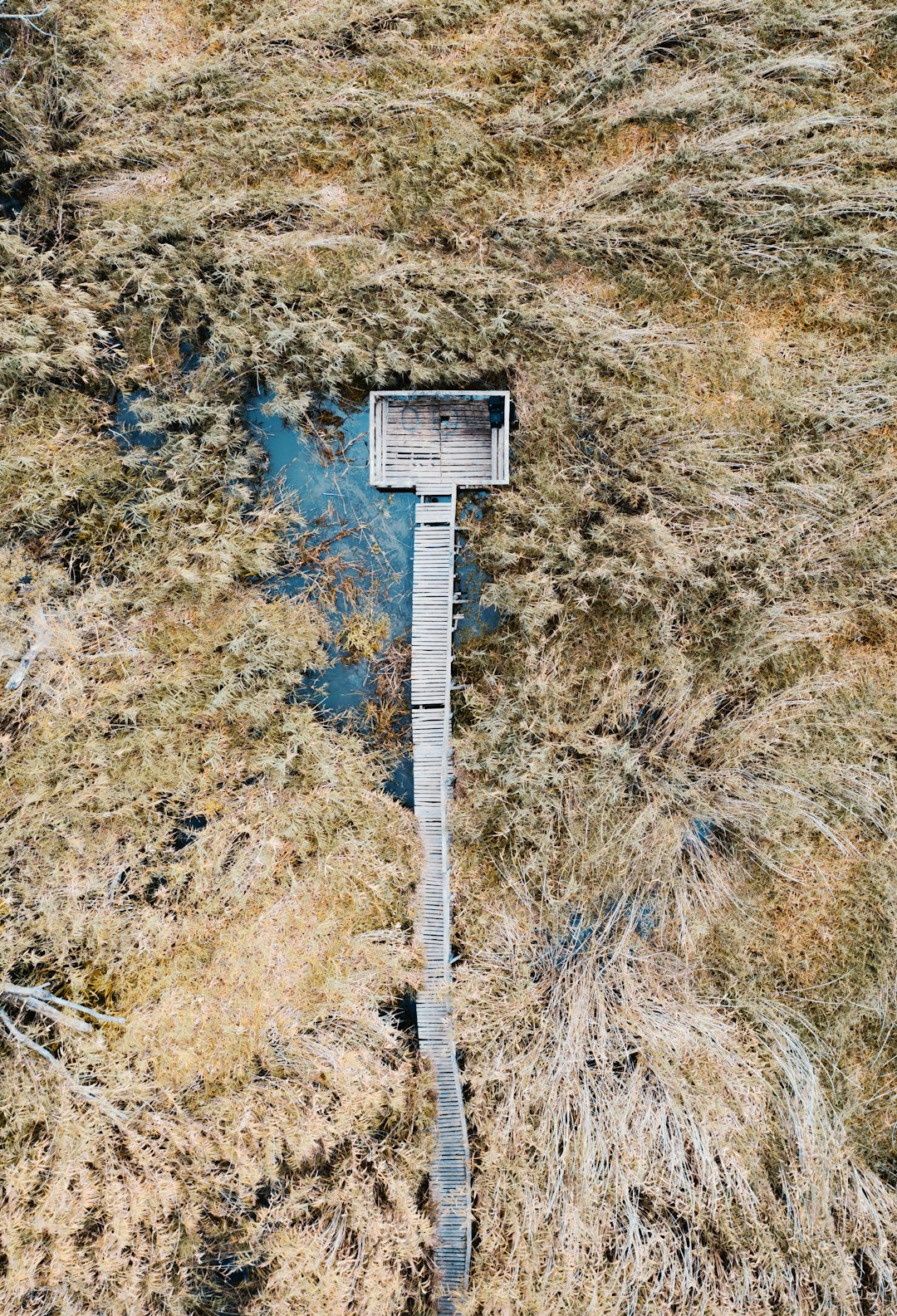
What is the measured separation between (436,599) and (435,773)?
227 cm

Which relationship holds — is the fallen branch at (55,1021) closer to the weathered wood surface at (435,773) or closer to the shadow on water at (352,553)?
the weathered wood surface at (435,773)

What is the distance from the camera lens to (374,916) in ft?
29.1

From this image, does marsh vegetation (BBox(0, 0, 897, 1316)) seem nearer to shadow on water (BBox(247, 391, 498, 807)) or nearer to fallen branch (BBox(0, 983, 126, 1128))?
fallen branch (BBox(0, 983, 126, 1128))

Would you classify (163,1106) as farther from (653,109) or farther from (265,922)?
(653,109)

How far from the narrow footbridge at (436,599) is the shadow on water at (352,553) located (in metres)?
0.46

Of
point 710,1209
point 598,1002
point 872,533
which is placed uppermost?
point 872,533

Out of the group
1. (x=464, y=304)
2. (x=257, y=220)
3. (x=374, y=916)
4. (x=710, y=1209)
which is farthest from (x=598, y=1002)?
(x=257, y=220)

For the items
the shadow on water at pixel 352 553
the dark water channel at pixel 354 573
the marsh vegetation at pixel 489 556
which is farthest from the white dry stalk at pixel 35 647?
the shadow on water at pixel 352 553

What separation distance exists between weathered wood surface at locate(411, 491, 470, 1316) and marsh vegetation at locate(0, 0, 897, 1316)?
0.83 ft

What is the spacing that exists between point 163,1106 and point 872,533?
11.1 m

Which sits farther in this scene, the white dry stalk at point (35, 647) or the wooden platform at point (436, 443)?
the wooden platform at point (436, 443)

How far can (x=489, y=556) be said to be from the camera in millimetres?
8961

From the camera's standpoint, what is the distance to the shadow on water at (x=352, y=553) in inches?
366

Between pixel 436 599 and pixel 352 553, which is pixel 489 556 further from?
pixel 352 553
